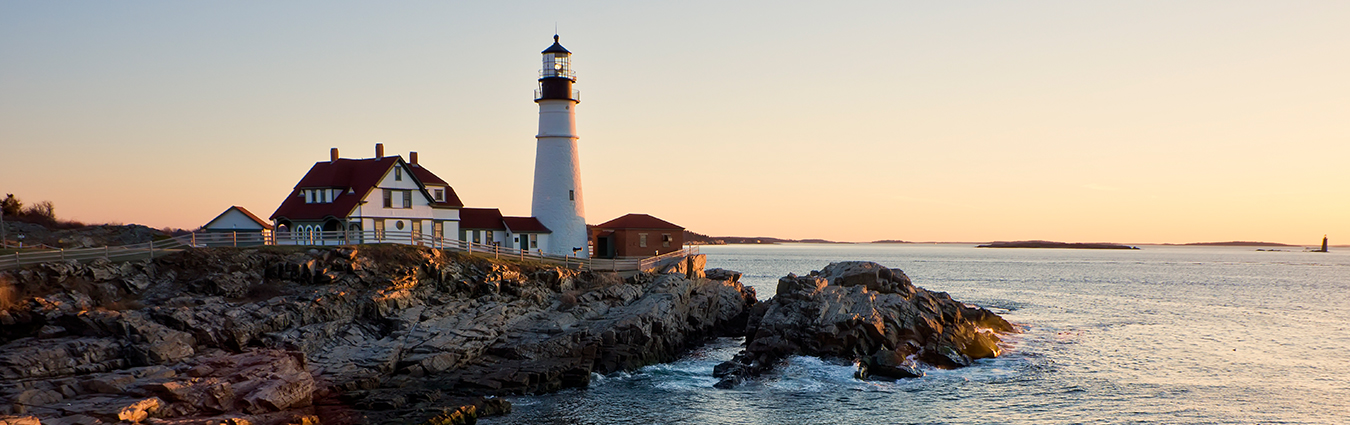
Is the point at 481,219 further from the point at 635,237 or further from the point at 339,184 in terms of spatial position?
the point at 635,237

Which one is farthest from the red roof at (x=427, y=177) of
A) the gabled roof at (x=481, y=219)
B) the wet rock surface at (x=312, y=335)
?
the wet rock surface at (x=312, y=335)

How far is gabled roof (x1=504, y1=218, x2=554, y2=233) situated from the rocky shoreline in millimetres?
9557

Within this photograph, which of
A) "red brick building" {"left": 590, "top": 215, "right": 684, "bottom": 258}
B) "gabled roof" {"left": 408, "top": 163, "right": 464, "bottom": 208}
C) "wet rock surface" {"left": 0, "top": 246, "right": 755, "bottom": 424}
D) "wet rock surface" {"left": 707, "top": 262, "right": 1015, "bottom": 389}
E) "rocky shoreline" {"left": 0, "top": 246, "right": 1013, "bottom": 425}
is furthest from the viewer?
"red brick building" {"left": 590, "top": 215, "right": 684, "bottom": 258}

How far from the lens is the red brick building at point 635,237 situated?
172ft

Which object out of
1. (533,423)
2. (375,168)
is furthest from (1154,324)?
(375,168)

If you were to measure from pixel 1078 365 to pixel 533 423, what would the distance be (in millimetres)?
23350

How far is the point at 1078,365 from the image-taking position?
33.7 metres

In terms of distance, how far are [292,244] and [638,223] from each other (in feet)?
71.4

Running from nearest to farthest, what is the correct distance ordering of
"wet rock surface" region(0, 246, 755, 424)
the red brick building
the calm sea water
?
"wet rock surface" region(0, 246, 755, 424) → the calm sea water → the red brick building

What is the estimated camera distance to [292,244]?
124ft

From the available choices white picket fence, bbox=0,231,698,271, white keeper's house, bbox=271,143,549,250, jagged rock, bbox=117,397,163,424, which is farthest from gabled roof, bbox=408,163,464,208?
jagged rock, bbox=117,397,163,424

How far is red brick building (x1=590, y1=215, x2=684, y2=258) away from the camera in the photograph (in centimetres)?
5244

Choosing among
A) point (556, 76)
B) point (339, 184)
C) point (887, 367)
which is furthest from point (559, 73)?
point (887, 367)

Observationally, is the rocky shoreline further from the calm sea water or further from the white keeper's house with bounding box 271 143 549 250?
the white keeper's house with bounding box 271 143 549 250
